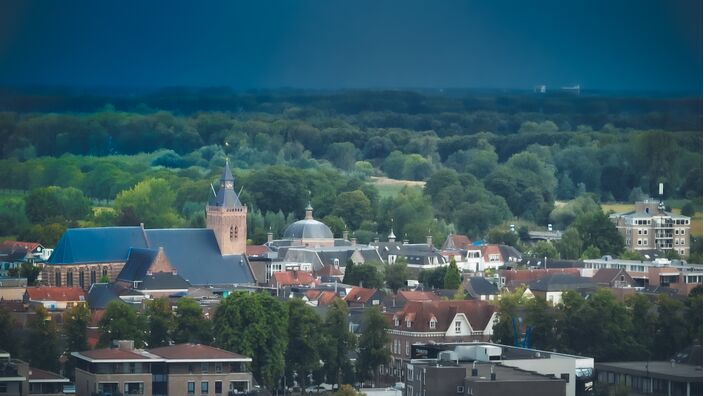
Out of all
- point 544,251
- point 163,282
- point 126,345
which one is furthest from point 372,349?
point 544,251

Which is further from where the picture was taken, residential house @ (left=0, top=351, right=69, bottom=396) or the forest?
the forest

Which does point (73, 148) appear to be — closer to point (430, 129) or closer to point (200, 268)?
point (430, 129)

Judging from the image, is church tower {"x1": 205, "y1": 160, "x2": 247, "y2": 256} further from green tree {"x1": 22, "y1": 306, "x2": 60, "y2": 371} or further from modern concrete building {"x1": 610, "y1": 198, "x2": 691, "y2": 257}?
modern concrete building {"x1": 610, "y1": 198, "x2": 691, "y2": 257}

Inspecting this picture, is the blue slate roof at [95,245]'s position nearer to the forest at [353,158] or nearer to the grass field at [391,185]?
the forest at [353,158]

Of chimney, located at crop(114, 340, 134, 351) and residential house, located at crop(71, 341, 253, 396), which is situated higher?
chimney, located at crop(114, 340, 134, 351)

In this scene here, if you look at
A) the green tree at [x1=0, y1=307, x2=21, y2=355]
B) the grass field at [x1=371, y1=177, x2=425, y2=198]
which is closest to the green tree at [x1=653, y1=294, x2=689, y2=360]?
the green tree at [x1=0, y1=307, x2=21, y2=355]

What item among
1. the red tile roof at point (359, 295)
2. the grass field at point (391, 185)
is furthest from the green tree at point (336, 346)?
the grass field at point (391, 185)
